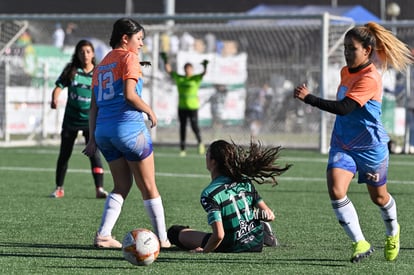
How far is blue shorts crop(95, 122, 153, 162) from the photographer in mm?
7543

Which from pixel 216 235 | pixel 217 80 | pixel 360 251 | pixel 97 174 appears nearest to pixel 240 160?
pixel 216 235

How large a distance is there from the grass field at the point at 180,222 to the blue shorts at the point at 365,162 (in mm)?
628

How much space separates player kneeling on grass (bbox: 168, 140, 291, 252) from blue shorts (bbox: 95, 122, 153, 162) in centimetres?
51

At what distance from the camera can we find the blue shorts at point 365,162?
7.24 m

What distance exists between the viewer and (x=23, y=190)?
1295 cm

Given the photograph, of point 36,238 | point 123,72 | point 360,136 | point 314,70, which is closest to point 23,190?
point 36,238

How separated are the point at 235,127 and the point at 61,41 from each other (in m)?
4.83

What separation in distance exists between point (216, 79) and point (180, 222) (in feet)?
47.3

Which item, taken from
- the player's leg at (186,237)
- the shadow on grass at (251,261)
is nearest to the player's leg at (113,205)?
the player's leg at (186,237)

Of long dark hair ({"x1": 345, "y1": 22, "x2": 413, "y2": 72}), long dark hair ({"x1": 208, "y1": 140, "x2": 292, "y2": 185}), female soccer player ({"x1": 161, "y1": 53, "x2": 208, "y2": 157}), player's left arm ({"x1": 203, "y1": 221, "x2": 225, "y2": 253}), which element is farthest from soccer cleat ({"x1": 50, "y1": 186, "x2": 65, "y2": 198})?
female soccer player ({"x1": 161, "y1": 53, "x2": 208, "y2": 157})

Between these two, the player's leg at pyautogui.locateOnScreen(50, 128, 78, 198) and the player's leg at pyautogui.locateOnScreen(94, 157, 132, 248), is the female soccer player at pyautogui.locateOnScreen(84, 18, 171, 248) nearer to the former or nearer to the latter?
the player's leg at pyautogui.locateOnScreen(94, 157, 132, 248)

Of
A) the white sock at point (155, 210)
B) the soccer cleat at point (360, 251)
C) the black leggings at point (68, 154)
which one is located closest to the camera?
the soccer cleat at point (360, 251)

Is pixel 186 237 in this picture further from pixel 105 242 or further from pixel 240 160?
pixel 240 160

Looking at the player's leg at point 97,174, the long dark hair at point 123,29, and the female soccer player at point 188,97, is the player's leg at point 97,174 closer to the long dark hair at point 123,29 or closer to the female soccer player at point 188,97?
the long dark hair at point 123,29
